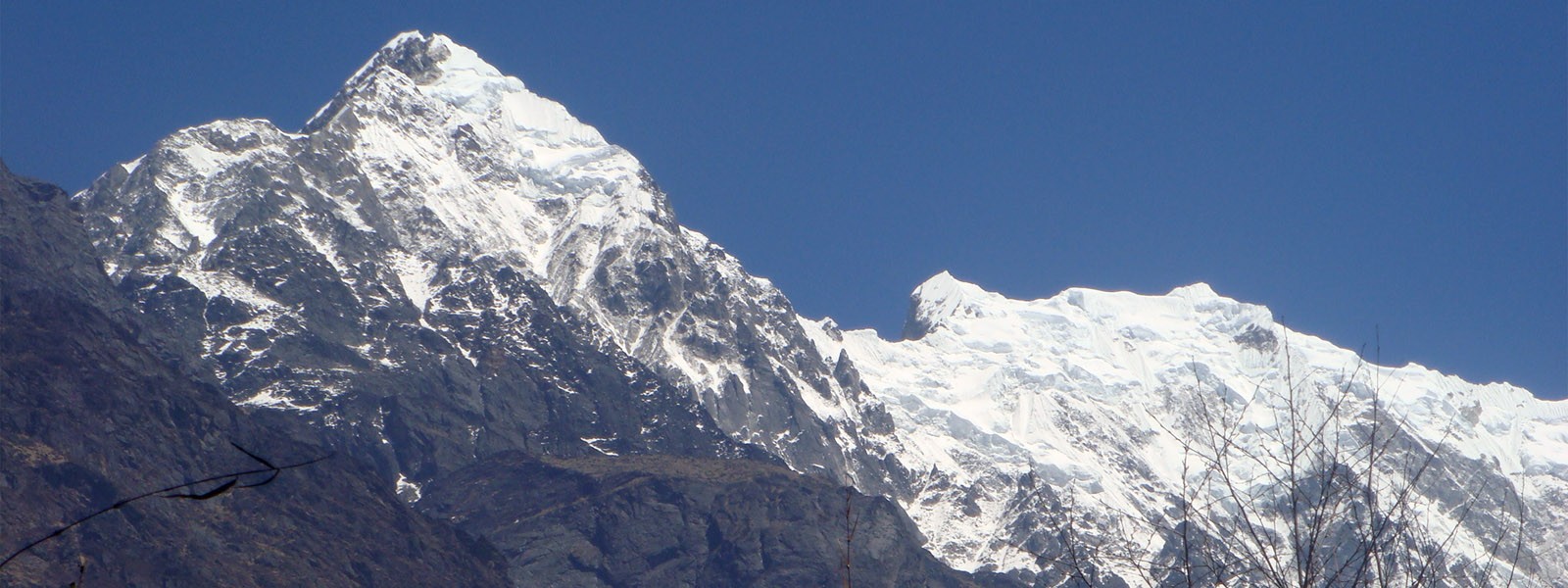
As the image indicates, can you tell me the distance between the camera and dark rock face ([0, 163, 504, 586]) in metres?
150

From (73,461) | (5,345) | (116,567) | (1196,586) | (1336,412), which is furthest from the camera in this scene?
(5,345)

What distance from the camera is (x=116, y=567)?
147 meters

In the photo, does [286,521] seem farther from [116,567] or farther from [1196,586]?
[1196,586]

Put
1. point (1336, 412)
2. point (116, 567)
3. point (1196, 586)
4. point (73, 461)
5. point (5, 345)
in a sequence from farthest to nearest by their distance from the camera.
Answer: point (5, 345)
point (73, 461)
point (116, 567)
point (1336, 412)
point (1196, 586)

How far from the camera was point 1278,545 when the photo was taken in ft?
49.6

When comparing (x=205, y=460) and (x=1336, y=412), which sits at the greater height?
(x=205, y=460)

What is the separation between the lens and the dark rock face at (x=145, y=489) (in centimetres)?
15025

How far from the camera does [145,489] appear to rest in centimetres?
16662

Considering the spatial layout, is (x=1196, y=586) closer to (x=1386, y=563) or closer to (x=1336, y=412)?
(x=1386, y=563)

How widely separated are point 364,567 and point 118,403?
3161 cm

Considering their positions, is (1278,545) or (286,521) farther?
(286,521)

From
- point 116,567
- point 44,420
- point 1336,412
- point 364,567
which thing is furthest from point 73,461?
point 1336,412

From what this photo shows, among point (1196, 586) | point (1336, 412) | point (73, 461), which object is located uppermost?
point (73, 461)

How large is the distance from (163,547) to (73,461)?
15766mm
